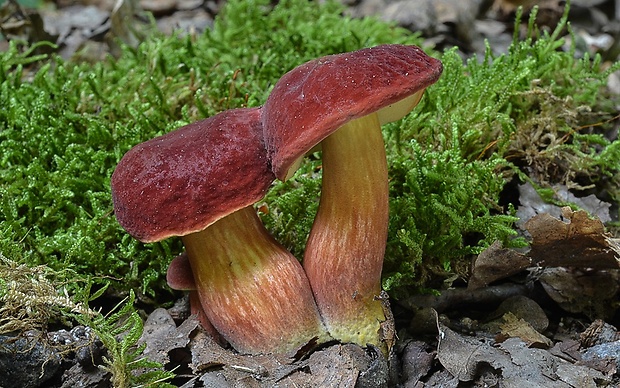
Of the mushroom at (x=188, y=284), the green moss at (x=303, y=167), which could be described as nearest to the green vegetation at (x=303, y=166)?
the green moss at (x=303, y=167)

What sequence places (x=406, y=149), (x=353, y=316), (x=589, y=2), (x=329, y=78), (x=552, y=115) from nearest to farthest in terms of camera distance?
(x=329, y=78)
(x=353, y=316)
(x=406, y=149)
(x=552, y=115)
(x=589, y=2)

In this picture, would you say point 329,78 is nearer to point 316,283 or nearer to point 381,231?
point 381,231

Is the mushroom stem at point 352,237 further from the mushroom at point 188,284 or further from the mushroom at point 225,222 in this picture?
the mushroom at point 188,284

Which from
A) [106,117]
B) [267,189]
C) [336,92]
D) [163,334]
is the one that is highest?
[336,92]

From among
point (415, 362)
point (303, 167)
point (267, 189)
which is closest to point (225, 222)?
point (267, 189)

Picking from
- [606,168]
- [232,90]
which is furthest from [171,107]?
[606,168]

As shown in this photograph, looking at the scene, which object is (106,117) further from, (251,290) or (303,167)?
(251,290)
